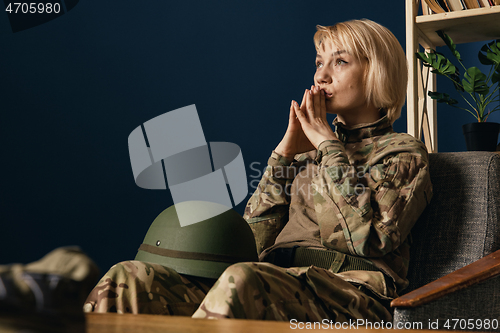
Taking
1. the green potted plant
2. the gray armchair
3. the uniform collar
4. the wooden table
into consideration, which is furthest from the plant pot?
the wooden table

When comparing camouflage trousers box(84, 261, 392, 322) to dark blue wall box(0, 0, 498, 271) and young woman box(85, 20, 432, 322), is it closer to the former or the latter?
young woman box(85, 20, 432, 322)

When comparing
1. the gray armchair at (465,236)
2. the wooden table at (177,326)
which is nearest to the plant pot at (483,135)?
the gray armchair at (465,236)

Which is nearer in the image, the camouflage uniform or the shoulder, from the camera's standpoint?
the camouflage uniform

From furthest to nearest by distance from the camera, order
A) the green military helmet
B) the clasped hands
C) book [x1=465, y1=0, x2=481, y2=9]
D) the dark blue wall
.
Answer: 1. the dark blue wall
2. book [x1=465, y1=0, x2=481, y2=9]
3. the clasped hands
4. the green military helmet

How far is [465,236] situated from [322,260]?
1.24 feet

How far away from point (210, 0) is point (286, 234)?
5.65 ft

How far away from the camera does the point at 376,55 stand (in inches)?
53.5

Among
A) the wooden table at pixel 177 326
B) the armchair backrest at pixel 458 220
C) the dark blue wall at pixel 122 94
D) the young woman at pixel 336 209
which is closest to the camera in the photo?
the wooden table at pixel 177 326

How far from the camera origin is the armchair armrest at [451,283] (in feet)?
2.70

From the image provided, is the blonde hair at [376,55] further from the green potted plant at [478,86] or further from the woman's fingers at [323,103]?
the green potted plant at [478,86]

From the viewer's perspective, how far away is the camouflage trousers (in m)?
0.78

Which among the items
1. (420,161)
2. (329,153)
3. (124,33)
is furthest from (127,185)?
(420,161)

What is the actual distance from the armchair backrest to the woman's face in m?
0.30

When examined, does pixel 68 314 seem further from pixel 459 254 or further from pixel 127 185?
pixel 127 185
